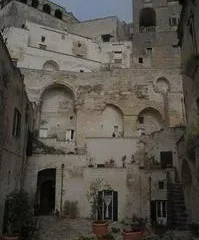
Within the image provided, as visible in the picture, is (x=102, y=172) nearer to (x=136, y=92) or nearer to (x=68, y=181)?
(x=68, y=181)

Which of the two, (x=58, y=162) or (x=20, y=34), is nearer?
(x=58, y=162)

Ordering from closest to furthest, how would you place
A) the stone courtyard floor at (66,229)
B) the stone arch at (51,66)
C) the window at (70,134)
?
the stone courtyard floor at (66,229) < the window at (70,134) < the stone arch at (51,66)

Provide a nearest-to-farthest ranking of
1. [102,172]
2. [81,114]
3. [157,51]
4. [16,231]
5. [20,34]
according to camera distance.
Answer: [16,231]
[102,172]
[81,114]
[20,34]
[157,51]

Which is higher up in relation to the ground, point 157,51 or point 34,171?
point 157,51

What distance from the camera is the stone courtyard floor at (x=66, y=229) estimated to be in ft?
45.8

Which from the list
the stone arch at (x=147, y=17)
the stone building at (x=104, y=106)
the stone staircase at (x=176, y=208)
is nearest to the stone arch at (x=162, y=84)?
the stone building at (x=104, y=106)

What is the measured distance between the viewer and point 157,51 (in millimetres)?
39094

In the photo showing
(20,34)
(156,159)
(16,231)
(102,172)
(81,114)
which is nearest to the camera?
(16,231)

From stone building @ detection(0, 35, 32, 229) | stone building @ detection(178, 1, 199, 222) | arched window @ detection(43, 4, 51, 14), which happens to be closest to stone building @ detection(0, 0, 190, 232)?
arched window @ detection(43, 4, 51, 14)

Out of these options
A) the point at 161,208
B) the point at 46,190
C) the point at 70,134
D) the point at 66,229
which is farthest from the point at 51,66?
the point at 66,229

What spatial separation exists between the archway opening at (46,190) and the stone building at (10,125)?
4.70 metres

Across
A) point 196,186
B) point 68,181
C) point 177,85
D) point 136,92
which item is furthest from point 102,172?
point 177,85

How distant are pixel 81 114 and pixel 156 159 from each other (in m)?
9.26

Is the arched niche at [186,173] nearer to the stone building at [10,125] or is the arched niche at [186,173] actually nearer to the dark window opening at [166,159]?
the dark window opening at [166,159]
